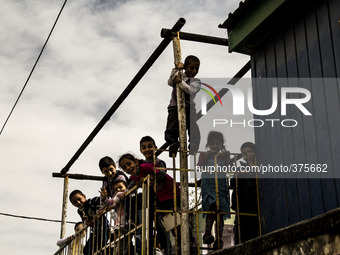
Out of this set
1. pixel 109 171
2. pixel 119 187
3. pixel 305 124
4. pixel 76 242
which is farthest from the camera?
pixel 76 242

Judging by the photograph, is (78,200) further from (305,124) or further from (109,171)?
(305,124)

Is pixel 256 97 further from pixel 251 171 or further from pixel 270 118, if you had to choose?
pixel 251 171

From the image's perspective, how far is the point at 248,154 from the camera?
691 centimetres

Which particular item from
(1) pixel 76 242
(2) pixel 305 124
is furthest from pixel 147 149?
(1) pixel 76 242

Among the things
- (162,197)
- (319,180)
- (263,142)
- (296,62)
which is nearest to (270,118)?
(263,142)

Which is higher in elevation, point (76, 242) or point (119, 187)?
point (119, 187)

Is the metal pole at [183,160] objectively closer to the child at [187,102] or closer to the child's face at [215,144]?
the child at [187,102]

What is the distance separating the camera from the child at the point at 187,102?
700 cm

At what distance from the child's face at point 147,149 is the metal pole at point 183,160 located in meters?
0.76

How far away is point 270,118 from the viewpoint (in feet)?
22.3

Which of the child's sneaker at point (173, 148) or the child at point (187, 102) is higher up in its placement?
the child at point (187, 102)

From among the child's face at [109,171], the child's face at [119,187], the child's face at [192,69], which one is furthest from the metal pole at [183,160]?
the child's face at [109,171]

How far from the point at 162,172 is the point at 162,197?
0.40 m

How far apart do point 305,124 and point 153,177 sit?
73.6 inches
